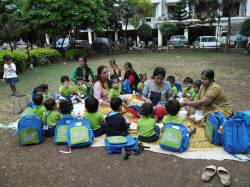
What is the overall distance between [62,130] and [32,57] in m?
10.6

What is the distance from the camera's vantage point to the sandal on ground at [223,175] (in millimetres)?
2619

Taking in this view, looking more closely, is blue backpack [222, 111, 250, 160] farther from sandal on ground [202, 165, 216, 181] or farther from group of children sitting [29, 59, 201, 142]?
group of children sitting [29, 59, 201, 142]

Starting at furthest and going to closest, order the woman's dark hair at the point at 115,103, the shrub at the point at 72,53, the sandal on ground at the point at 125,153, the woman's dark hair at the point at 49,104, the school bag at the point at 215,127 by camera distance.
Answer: the shrub at the point at 72,53 → the woman's dark hair at the point at 49,104 → the woman's dark hair at the point at 115,103 → the school bag at the point at 215,127 → the sandal on ground at the point at 125,153

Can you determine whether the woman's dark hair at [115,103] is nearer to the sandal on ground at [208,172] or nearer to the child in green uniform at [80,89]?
the sandal on ground at [208,172]

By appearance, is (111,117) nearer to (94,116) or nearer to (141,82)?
(94,116)

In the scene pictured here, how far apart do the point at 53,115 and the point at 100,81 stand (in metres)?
1.53

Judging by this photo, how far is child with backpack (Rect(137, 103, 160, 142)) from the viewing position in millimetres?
3578

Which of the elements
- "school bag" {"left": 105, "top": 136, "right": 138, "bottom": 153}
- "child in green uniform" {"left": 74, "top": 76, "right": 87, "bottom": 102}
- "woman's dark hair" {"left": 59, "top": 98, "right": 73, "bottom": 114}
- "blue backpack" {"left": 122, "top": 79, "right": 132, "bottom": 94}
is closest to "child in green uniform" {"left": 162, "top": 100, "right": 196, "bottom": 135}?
"school bag" {"left": 105, "top": 136, "right": 138, "bottom": 153}

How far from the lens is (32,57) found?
12.8 meters

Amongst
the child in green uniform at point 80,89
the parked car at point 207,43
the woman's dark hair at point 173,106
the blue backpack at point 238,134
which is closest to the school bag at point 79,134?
the woman's dark hair at point 173,106

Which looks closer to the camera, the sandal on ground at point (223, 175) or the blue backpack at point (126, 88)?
the sandal on ground at point (223, 175)

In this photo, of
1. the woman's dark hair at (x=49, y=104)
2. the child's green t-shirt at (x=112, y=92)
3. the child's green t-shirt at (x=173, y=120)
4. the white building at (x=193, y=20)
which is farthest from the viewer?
the white building at (x=193, y=20)

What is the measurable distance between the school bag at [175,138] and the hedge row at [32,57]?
31.0ft

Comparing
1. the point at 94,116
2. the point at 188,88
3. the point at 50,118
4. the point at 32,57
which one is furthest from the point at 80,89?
the point at 32,57
